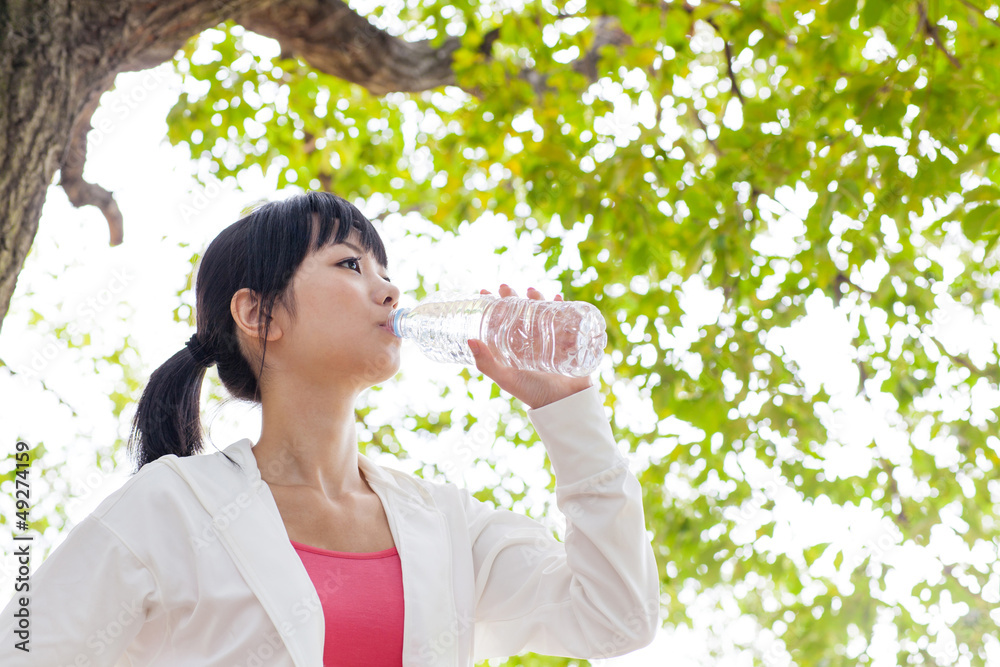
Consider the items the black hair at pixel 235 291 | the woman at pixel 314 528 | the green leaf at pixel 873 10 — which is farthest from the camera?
the green leaf at pixel 873 10

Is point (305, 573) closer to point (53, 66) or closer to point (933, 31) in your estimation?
point (53, 66)

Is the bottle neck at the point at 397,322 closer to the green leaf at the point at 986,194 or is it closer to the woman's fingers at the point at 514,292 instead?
the woman's fingers at the point at 514,292

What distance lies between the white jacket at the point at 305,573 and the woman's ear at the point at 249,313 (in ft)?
0.75

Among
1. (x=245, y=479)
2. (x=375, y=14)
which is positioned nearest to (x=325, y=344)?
(x=245, y=479)

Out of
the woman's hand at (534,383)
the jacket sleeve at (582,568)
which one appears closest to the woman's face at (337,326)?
the woman's hand at (534,383)

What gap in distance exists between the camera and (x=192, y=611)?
1.31 meters

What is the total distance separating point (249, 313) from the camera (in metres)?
1.67

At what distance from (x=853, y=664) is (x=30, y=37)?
3.53 metres

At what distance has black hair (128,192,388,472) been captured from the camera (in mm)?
1665

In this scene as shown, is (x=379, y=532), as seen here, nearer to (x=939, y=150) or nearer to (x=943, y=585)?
(x=939, y=150)

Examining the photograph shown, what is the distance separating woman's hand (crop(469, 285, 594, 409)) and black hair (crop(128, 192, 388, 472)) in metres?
0.39

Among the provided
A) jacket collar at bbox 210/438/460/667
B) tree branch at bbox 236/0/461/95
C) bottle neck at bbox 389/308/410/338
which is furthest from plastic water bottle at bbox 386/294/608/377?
tree branch at bbox 236/0/461/95

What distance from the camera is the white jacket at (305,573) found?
1.25 m

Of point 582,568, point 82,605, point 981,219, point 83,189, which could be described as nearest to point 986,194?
point 981,219
